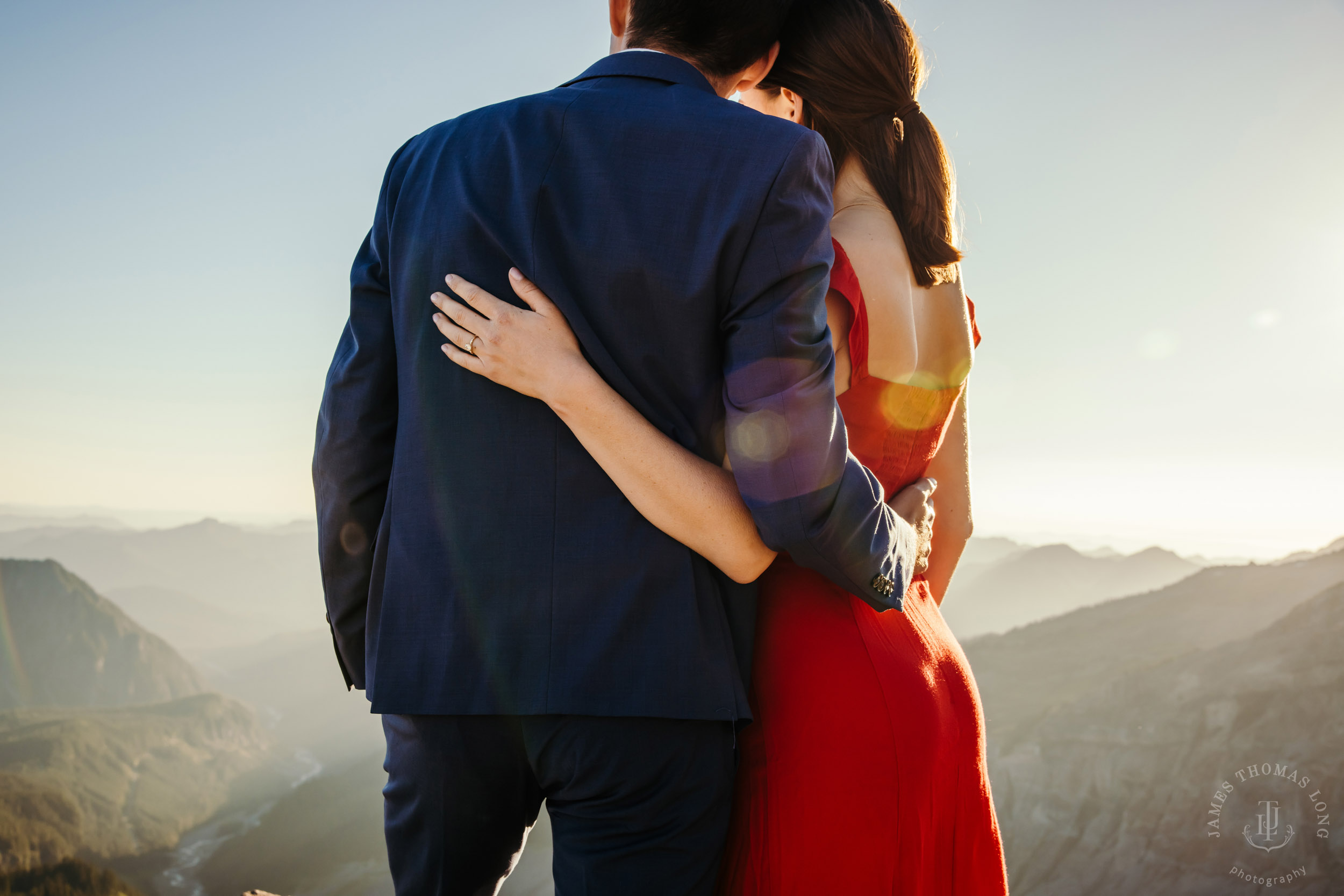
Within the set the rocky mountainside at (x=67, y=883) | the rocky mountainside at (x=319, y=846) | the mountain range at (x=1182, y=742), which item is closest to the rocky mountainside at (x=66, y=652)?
the rocky mountainside at (x=319, y=846)

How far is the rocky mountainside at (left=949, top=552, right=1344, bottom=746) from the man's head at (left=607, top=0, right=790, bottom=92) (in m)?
8.83

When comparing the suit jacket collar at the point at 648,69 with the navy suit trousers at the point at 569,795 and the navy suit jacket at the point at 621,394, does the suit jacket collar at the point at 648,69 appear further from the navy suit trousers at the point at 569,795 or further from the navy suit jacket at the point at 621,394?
the navy suit trousers at the point at 569,795

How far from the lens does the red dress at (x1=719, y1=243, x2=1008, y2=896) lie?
1.16 m

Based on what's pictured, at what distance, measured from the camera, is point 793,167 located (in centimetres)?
99

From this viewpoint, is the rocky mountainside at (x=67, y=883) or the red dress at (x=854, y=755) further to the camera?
the rocky mountainside at (x=67, y=883)

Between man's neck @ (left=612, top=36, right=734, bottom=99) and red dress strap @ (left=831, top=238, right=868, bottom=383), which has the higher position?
man's neck @ (left=612, top=36, right=734, bottom=99)

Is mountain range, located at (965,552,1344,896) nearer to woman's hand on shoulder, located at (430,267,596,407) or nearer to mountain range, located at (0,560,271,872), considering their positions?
woman's hand on shoulder, located at (430,267,596,407)

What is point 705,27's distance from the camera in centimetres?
116

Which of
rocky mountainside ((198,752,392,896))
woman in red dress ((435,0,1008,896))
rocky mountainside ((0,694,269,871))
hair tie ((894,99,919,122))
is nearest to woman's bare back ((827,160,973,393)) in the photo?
woman in red dress ((435,0,1008,896))

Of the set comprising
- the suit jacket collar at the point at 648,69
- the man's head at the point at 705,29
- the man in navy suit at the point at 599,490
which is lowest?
the man in navy suit at the point at 599,490

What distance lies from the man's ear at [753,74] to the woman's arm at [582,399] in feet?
1.92

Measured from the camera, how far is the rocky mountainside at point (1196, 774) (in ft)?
17.8

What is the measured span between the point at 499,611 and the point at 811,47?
1351 millimetres

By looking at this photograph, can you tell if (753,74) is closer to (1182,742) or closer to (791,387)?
(791,387)
